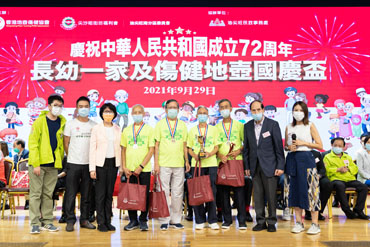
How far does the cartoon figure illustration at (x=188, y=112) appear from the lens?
7641 mm

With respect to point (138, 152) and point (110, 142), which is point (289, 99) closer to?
point (138, 152)

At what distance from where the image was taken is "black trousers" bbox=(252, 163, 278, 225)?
4520mm

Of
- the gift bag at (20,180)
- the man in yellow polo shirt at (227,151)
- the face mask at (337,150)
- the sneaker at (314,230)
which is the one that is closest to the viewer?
the sneaker at (314,230)

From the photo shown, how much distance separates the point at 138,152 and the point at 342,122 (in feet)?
15.1

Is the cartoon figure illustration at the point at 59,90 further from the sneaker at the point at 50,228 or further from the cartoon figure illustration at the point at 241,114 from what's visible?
the sneaker at the point at 50,228

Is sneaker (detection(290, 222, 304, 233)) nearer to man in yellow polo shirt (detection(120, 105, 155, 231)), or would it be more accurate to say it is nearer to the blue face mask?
the blue face mask

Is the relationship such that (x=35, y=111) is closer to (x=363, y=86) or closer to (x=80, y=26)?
(x=80, y=26)

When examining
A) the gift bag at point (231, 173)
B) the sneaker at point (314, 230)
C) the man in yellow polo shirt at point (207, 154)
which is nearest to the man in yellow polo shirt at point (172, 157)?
the man in yellow polo shirt at point (207, 154)

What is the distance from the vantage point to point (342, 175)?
19.0ft

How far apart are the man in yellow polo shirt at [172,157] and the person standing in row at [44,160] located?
110 cm

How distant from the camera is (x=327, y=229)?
4.68m

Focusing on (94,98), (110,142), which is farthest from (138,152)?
(94,98)

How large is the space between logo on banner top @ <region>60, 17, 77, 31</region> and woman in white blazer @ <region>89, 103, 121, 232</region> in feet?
12.0

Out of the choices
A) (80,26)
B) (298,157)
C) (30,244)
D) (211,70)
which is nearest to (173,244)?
(30,244)
